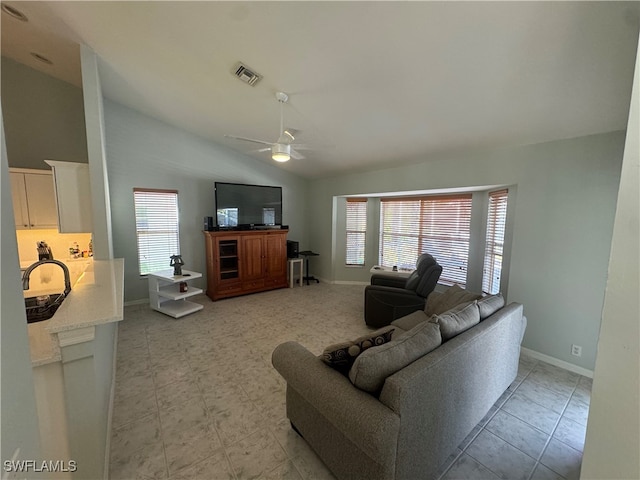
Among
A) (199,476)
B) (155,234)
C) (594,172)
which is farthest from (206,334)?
(594,172)

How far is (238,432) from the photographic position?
1954mm

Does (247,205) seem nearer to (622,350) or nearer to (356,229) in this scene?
(356,229)

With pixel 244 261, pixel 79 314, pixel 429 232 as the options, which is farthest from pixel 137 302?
pixel 429 232

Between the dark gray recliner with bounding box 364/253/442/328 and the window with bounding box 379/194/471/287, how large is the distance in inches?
48.2

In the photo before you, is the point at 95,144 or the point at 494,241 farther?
the point at 494,241

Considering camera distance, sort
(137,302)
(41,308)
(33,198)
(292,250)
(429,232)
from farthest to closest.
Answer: (292,250) < (429,232) < (137,302) < (33,198) < (41,308)

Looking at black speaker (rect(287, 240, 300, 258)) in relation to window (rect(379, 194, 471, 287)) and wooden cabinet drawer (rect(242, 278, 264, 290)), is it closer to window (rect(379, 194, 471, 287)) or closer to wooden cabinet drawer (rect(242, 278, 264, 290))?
wooden cabinet drawer (rect(242, 278, 264, 290))

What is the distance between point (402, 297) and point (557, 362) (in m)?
1.70

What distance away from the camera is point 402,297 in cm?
340

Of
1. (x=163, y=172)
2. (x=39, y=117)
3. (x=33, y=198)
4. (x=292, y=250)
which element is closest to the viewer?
(x=33, y=198)

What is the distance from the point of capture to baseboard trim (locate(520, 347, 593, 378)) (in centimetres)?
265

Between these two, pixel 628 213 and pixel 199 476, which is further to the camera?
pixel 199 476

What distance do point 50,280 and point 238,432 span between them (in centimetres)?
299

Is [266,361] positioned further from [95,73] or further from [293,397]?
[95,73]
